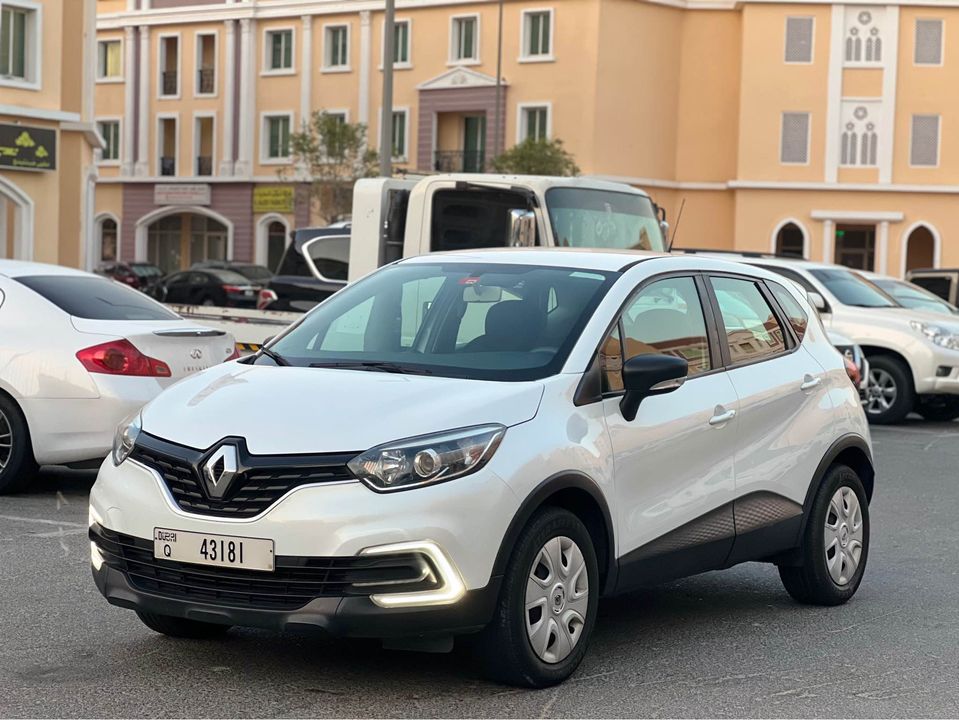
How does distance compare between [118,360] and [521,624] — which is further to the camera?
Result: [118,360]

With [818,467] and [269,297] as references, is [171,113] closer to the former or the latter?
[269,297]

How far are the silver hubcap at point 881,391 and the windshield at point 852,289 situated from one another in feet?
2.71

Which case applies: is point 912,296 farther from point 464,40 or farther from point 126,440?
point 464,40

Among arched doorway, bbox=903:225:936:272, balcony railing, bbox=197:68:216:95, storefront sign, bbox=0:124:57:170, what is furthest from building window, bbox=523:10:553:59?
storefront sign, bbox=0:124:57:170

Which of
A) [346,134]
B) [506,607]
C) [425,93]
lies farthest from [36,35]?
[506,607]

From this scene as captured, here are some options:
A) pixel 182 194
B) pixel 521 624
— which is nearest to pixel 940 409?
pixel 521 624

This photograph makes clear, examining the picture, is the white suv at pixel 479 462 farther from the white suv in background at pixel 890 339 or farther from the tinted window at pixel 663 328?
the white suv in background at pixel 890 339

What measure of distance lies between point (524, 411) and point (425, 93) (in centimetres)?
5444

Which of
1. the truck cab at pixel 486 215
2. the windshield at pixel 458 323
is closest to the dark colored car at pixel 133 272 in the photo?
the truck cab at pixel 486 215

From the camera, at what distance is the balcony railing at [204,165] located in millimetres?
64000

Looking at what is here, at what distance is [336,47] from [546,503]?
5739 cm

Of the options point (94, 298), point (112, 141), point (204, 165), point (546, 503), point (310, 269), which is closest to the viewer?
point (546, 503)

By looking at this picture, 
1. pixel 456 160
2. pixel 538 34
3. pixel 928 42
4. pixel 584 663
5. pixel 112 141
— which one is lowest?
pixel 584 663

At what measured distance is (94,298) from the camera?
1060cm
